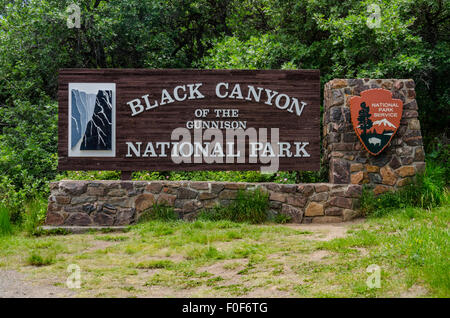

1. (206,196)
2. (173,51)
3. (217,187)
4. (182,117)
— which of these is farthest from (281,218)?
(173,51)

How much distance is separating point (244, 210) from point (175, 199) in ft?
4.00

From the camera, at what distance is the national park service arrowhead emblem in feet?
26.1

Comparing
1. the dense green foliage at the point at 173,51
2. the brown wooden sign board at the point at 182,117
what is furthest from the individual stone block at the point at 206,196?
the dense green foliage at the point at 173,51

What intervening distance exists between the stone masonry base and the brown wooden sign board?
45 centimetres

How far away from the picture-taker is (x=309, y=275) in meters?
4.53

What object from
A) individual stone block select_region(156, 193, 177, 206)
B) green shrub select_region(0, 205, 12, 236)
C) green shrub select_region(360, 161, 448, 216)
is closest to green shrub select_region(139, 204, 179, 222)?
individual stone block select_region(156, 193, 177, 206)

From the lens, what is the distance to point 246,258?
5.41m

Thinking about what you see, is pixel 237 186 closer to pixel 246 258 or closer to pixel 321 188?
pixel 321 188

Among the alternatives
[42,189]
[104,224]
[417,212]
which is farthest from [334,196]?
[42,189]

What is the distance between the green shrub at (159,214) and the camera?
7.65 metres

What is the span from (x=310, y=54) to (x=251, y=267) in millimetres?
7637

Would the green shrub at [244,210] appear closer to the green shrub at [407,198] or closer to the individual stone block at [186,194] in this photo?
the individual stone block at [186,194]

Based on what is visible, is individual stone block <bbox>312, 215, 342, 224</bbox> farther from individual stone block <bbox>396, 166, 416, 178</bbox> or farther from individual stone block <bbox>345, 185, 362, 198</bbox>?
individual stone block <bbox>396, 166, 416, 178</bbox>

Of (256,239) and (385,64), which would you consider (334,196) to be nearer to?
(256,239)
